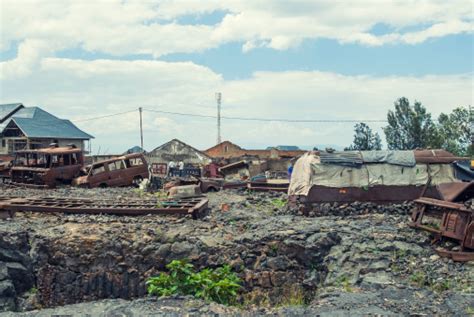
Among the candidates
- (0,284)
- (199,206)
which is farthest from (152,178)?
(0,284)

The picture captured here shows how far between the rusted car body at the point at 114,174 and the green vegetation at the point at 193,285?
11449 millimetres


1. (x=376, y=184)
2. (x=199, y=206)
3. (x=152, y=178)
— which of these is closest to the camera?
(x=199, y=206)

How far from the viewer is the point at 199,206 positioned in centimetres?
1145

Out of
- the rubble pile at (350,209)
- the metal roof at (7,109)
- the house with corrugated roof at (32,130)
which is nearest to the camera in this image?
the rubble pile at (350,209)

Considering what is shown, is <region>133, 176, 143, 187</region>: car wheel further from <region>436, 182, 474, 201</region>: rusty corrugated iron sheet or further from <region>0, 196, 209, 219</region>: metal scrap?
<region>436, 182, 474, 201</region>: rusty corrugated iron sheet

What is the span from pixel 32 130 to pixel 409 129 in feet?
95.5

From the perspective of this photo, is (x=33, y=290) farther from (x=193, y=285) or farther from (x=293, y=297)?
(x=293, y=297)

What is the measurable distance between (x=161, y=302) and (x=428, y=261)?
4.69m

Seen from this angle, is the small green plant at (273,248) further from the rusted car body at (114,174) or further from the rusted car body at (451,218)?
the rusted car body at (114,174)

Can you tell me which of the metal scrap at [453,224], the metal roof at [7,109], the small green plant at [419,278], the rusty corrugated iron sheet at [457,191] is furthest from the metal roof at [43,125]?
the small green plant at [419,278]

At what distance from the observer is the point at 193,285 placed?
7.86 m

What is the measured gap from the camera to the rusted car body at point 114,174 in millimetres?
18609

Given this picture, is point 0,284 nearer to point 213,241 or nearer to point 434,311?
point 213,241

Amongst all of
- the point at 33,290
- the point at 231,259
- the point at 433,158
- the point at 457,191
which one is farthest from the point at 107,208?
the point at 433,158
